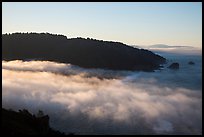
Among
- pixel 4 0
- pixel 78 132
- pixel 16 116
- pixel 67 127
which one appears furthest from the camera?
pixel 67 127

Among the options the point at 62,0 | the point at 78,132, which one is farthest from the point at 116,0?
the point at 78,132

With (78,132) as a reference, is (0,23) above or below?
above

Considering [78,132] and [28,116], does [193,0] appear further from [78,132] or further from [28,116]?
[78,132]

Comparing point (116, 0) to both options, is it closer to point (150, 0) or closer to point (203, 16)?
point (150, 0)

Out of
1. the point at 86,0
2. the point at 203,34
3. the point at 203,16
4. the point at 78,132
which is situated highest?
the point at 86,0

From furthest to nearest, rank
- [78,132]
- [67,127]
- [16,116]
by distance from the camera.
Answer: [67,127], [78,132], [16,116]

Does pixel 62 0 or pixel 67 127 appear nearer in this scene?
pixel 62 0

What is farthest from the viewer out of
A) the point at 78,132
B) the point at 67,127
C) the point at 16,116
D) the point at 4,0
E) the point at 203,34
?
the point at 67,127

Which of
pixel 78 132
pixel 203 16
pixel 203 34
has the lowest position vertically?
pixel 78 132

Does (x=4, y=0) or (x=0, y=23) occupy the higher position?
(x=4, y=0)

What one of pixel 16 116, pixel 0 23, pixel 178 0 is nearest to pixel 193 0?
pixel 178 0
